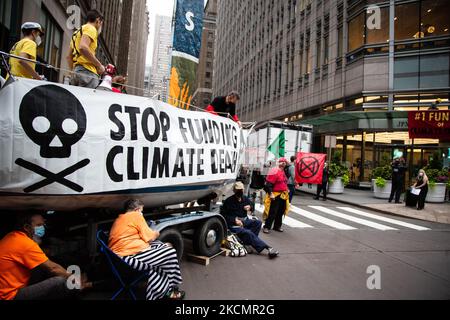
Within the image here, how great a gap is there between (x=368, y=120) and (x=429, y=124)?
5843 millimetres

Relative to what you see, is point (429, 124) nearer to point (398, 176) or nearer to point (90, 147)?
point (398, 176)

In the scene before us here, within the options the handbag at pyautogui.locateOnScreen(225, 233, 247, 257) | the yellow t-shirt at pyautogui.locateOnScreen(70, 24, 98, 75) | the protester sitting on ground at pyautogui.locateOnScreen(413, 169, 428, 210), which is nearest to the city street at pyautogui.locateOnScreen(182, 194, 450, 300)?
the handbag at pyautogui.locateOnScreen(225, 233, 247, 257)

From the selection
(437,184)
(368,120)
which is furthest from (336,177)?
(368,120)

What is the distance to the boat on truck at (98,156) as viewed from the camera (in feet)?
9.38

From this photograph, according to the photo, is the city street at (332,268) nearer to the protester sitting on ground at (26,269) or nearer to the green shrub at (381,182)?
the protester sitting on ground at (26,269)

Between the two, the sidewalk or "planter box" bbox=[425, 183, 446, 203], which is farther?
"planter box" bbox=[425, 183, 446, 203]

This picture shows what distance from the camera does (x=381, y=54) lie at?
19.7 meters

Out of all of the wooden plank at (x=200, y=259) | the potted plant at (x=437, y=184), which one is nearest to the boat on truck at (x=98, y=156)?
the wooden plank at (x=200, y=259)

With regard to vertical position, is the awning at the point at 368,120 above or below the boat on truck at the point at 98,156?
above

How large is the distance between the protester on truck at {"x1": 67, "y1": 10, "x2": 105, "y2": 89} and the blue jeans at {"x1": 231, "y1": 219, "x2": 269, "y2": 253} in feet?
12.4

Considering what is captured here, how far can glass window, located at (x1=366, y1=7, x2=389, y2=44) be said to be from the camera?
19.9 meters

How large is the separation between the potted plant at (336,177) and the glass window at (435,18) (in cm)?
1116

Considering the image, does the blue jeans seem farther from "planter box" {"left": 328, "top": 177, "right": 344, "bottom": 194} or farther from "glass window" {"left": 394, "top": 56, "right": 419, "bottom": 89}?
"glass window" {"left": 394, "top": 56, "right": 419, "bottom": 89}
